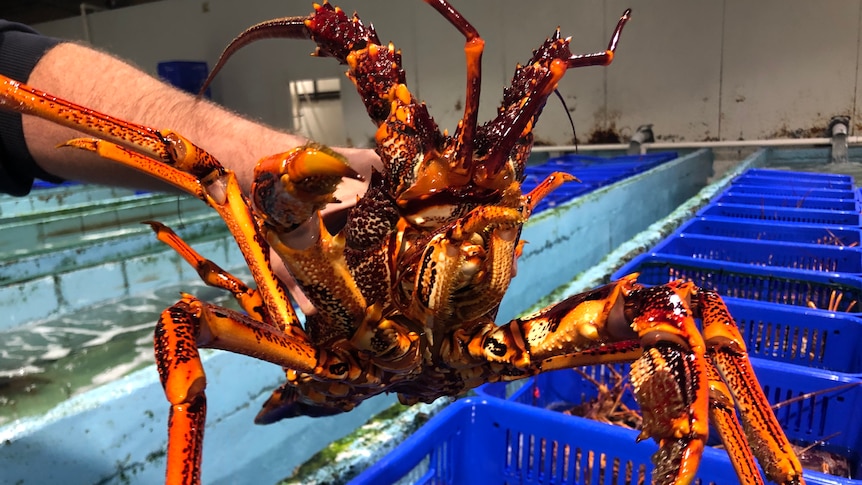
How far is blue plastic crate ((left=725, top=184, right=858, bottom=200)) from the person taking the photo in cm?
316

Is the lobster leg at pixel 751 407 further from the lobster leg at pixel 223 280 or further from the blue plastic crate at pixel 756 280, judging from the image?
the blue plastic crate at pixel 756 280

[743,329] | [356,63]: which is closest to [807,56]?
[743,329]

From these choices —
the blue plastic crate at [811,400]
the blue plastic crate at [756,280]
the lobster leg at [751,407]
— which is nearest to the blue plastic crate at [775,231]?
the blue plastic crate at [756,280]

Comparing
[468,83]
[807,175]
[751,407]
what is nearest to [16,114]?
[468,83]

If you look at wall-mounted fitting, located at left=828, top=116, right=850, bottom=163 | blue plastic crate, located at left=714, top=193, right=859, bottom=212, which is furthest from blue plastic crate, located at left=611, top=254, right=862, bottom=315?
wall-mounted fitting, located at left=828, top=116, right=850, bottom=163

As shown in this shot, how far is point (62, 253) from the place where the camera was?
8.03 feet

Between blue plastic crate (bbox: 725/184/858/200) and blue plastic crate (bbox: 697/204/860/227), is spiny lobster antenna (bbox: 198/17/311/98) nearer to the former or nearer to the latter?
blue plastic crate (bbox: 697/204/860/227)

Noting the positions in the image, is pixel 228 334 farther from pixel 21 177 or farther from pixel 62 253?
pixel 62 253

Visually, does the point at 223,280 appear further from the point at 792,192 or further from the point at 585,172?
the point at 585,172

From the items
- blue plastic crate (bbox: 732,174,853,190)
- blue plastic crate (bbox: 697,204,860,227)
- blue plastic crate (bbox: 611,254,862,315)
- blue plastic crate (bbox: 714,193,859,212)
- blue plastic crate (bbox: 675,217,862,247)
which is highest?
blue plastic crate (bbox: 732,174,853,190)

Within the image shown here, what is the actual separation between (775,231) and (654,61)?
14.0 ft

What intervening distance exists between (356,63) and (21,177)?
1037 millimetres

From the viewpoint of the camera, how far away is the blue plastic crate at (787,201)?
294 cm

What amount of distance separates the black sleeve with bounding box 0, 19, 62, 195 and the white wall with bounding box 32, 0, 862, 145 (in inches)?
149
